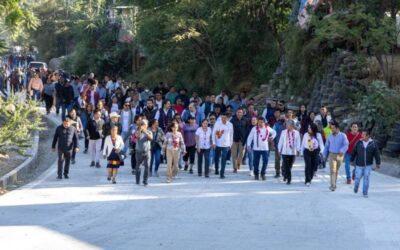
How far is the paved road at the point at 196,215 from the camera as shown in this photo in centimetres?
1112

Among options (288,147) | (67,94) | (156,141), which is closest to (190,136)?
(156,141)

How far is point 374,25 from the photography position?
26.3 metres

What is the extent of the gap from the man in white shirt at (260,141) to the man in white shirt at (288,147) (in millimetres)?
479

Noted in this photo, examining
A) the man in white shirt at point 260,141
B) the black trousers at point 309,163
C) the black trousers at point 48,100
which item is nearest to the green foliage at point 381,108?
the man in white shirt at point 260,141

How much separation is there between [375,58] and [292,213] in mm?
17769

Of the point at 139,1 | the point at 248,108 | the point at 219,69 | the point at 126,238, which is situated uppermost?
the point at 139,1

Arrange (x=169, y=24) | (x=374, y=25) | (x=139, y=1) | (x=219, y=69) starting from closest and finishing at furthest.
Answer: (x=374, y=25), (x=169, y=24), (x=219, y=69), (x=139, y=1)

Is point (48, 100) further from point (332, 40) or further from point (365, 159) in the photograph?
point (365, 159)

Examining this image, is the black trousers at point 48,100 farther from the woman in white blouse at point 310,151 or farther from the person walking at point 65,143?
the woman in white blouse at point 310,151

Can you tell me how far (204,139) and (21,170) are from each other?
14.6 ft

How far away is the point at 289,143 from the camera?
17969mm

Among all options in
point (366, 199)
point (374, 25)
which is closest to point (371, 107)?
point (374, 25)

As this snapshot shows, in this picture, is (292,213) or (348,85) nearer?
(292,213)

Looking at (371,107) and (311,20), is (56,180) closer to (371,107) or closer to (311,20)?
(371,107)
